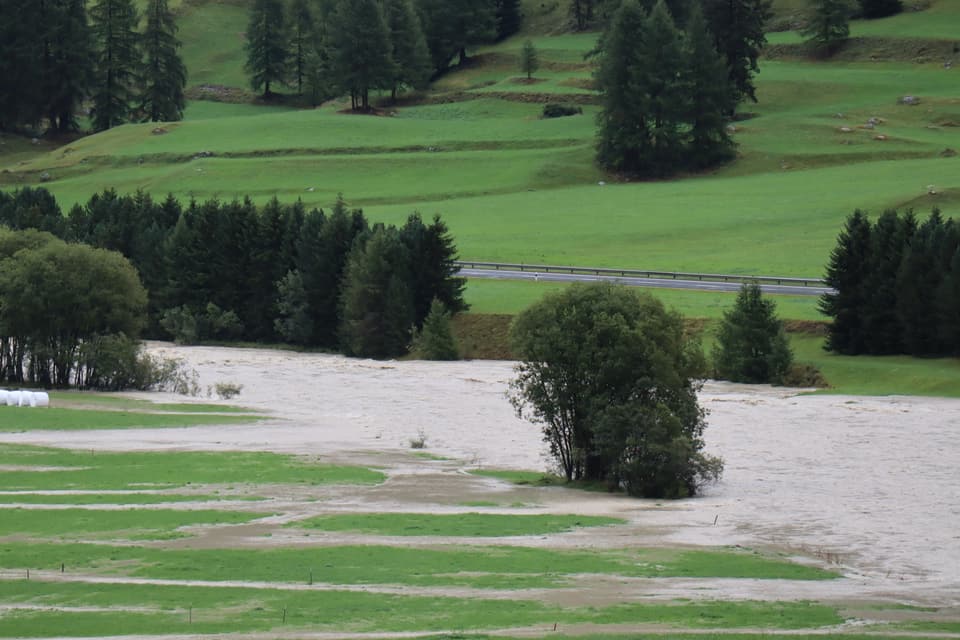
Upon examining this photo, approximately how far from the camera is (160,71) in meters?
174

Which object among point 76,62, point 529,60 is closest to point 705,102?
point 529,60

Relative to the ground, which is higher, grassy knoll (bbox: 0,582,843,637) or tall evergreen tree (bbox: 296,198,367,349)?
tall evergreen tree (bbox: 296,198,367,349)

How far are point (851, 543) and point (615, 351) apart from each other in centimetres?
1082

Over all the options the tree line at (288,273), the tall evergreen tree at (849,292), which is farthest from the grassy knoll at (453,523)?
the tree line at (288,273)

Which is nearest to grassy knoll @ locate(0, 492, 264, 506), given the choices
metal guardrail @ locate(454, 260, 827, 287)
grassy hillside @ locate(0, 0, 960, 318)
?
grassy hillside @ locate(0, 0, 960, 318)

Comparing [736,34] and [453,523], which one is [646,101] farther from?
[453,523]

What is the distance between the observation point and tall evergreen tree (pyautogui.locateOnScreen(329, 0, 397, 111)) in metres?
164

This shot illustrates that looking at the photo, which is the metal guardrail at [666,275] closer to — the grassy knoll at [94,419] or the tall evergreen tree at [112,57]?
the grassy knoll at [94,419]

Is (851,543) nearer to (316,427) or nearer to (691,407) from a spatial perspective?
(691,407)

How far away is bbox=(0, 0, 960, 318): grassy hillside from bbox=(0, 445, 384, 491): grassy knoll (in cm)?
3539

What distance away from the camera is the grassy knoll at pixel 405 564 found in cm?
2944

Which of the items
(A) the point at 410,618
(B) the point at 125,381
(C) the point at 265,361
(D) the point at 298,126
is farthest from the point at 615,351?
(D) the point at 298,126

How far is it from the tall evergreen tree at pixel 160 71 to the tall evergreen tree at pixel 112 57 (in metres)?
1.67

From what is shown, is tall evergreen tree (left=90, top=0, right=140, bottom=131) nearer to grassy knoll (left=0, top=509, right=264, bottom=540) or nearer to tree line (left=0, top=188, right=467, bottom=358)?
tree line (left=0, top=188, right=467, bottom=358)
